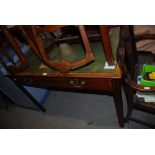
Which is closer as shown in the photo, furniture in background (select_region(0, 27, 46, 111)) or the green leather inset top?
the green leather inset top

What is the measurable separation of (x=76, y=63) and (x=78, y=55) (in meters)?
0.27

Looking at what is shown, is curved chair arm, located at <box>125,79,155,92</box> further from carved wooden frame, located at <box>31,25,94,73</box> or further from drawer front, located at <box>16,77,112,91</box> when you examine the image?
carved wooden frame, located at <box>31,25,94,73</box>

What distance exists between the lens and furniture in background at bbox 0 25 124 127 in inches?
49.1

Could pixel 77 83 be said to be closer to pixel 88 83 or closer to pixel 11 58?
pixel 88 83

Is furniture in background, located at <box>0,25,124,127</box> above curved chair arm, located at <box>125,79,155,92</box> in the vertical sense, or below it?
above

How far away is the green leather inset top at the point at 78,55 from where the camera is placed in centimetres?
A: 138

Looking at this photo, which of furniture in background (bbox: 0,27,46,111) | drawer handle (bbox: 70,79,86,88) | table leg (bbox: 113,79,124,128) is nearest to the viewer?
table leg (bbox: 113,79,124,128)

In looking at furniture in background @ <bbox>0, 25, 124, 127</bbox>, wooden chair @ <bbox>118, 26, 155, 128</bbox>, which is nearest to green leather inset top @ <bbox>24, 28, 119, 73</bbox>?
furniture in background @ <bbox>0, 25, 124, 127</bbox>

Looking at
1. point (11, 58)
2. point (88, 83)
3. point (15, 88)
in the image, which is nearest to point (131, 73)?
point (88, 83)

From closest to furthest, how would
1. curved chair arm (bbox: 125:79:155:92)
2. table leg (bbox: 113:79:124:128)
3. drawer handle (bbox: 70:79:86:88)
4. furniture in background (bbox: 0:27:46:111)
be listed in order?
curved chair arm (bbox: 125:79:155:92), table leg (bbox: 113:79:124:128), drawer handle (bbox: 70:79:86:88), furniture in background (bbox: 0:27:46:111)

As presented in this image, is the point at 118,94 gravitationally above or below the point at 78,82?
below

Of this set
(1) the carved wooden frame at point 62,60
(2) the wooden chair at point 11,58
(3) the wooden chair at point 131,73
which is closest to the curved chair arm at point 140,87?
(3) the wooden chair at point 131,73

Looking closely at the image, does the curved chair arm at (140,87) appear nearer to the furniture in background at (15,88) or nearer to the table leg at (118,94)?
the table leg at (118,94)

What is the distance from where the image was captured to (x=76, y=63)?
131cm
